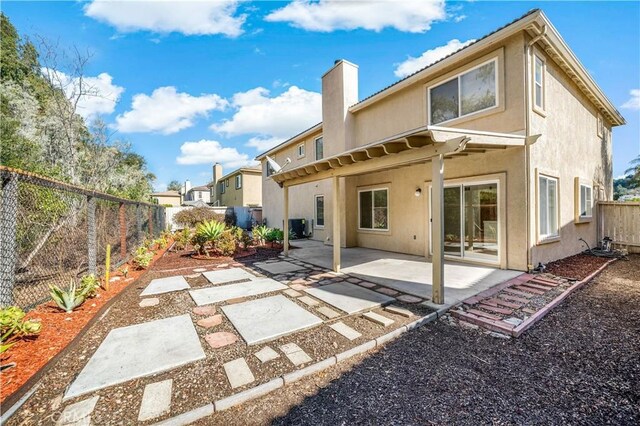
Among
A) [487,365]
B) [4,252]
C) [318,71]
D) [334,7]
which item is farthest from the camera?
[318,71]

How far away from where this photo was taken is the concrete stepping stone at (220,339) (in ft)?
11.6

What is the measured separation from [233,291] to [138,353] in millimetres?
2507

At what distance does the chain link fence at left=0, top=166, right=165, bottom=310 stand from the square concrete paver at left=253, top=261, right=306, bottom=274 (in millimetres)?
3940

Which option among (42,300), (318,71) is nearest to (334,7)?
(318,71)

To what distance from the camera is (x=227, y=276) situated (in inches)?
279

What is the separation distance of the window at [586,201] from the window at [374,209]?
655 cm

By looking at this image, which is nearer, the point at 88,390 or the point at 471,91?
the point at 88,390

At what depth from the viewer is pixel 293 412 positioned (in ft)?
7.87

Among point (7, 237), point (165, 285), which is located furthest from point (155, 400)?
point (165, 285)

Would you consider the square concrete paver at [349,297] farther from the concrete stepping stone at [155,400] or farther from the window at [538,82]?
the window at [538,82]

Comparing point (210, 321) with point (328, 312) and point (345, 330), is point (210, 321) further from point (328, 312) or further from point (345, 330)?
→ point (345, 330)

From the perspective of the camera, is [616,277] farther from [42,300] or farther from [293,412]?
[42,300]

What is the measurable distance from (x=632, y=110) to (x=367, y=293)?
17.5 meters

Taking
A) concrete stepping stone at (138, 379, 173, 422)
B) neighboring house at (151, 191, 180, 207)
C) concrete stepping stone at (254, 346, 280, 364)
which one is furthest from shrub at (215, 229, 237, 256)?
neighboring house at (151, 191, 180, 207)
